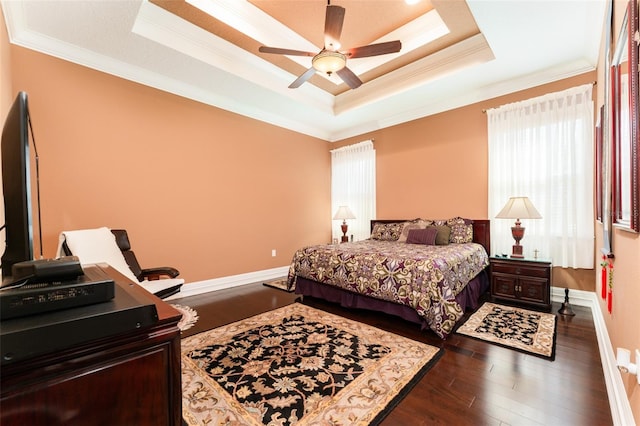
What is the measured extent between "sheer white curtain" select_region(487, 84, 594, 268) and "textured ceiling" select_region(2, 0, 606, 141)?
0.41m

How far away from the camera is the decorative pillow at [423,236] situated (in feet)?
12.3

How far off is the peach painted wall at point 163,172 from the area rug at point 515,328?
3.15m

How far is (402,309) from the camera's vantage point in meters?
2.70

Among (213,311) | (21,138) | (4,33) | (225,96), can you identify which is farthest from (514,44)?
(4,33)

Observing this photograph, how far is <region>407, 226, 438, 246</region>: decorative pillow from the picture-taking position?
3744mm

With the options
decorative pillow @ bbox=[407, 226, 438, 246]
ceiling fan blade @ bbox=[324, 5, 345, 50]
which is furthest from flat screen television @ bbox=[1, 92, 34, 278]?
decorative pillow @ bbox=[407, 226, 438, 246]

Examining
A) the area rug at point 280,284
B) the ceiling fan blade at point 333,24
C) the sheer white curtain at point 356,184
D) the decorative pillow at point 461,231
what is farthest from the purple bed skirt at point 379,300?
the ceiling fan blade at point 333,24

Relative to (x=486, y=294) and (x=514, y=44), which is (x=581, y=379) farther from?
(x=514, y=44)

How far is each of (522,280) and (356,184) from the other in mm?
3123

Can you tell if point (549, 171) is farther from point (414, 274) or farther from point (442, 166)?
point (414, 274)

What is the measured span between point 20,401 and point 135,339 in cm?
19

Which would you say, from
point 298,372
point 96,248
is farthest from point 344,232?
point 96,248

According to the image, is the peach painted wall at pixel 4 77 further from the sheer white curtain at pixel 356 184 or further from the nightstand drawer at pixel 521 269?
the nightstand drawer at pixel 521 269

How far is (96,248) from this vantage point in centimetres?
247
